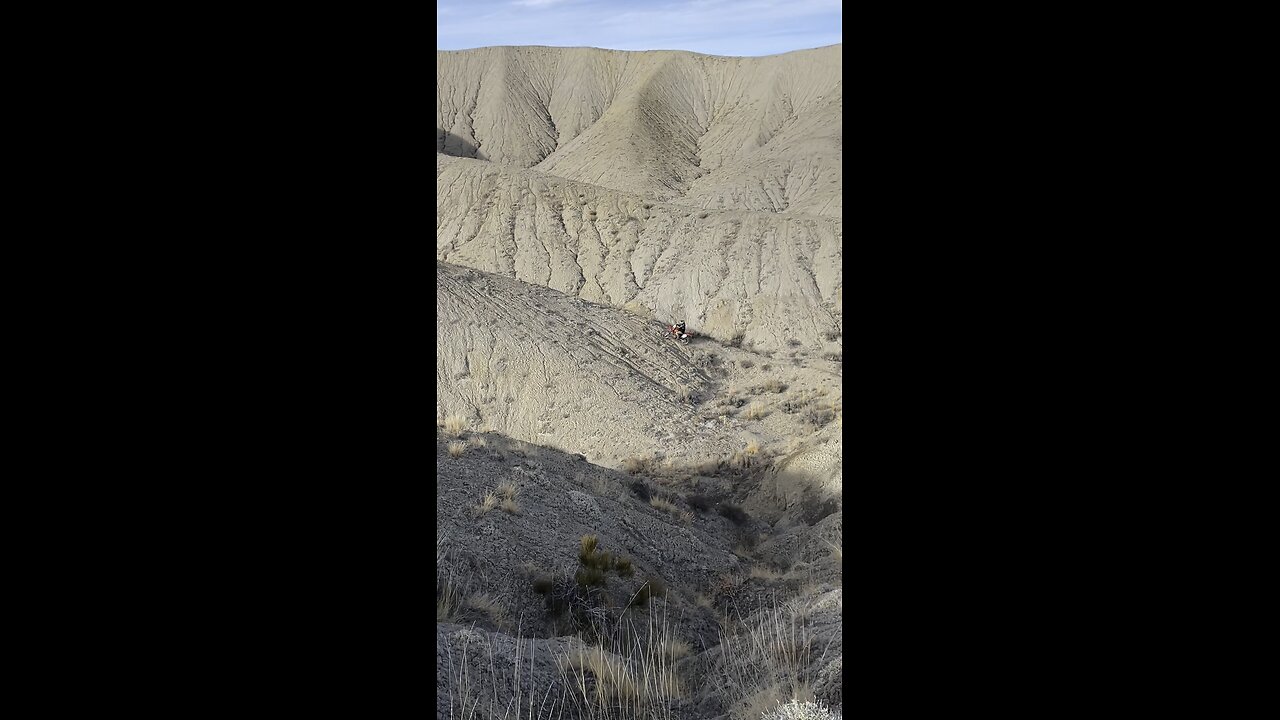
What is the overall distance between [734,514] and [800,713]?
375 inches

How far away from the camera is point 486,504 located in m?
9.48

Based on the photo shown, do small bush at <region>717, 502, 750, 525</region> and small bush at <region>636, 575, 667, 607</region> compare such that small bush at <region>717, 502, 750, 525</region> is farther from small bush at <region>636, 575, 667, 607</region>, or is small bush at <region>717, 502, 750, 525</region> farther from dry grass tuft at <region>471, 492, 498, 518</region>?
dry grass tuft at <region>471, 492, 498, 518</region>

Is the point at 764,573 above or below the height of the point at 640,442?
below

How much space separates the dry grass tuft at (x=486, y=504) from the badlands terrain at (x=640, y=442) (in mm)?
30

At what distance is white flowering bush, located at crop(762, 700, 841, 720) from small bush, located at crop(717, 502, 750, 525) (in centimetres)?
910

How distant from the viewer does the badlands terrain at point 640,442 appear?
5.29m

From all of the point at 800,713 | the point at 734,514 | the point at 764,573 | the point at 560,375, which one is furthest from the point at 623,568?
the point at 560,375

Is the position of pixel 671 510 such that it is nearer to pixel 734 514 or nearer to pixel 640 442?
pixel 734 514

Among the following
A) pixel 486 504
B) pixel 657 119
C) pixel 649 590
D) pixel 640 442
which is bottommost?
pixel 649 590

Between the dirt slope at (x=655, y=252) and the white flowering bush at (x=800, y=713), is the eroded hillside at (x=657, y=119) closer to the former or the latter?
the dirt slope at (x=655, y=252)

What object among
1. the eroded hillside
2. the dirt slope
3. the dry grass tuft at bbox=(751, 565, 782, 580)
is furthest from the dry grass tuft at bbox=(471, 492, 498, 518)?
the eroded hillside

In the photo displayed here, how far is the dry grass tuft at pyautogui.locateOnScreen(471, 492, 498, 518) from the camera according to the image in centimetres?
926
